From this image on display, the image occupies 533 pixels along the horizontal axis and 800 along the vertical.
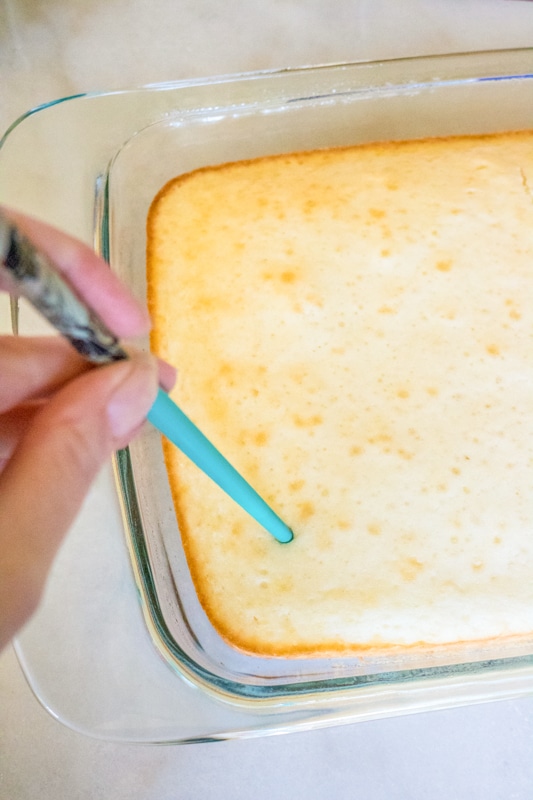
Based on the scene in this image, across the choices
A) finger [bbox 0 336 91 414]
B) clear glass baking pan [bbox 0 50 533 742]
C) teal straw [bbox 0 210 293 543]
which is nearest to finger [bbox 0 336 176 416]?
finger [bbox 0 336 91 414]

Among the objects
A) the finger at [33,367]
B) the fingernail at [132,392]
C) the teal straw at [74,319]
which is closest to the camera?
the teal straw at [74,319]

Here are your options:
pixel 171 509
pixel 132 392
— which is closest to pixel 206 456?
pixel 132 392

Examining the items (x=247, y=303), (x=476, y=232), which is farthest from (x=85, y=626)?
(x=476, y=232)

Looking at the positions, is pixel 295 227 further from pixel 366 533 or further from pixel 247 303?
pixel 366 533

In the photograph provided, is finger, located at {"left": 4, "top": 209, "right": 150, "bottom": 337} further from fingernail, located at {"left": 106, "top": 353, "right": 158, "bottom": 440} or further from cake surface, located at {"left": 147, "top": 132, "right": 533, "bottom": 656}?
cake surface, located at {"left": 147, "top": 132, "right": 533, "bottom": 656}

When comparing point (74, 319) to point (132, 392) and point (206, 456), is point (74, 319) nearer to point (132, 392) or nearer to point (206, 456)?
point (132, 392)

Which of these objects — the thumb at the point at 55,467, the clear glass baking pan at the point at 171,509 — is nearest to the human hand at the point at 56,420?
the thumb at the point at 55,467

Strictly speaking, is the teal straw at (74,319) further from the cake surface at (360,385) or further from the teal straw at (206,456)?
the cake surface at (360,385)
